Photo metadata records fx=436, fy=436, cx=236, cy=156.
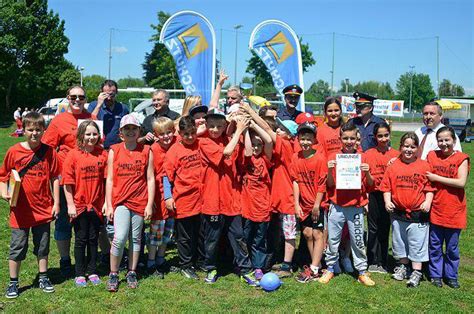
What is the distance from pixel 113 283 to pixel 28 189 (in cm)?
Result: 145

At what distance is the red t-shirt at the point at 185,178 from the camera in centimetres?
538

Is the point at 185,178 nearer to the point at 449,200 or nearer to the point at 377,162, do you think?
the point at 377,162

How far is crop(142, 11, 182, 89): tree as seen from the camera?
5223 centimetres

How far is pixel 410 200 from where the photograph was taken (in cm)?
541

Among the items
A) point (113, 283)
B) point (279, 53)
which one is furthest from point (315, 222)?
point (279, 53)

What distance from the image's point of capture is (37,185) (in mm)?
4938

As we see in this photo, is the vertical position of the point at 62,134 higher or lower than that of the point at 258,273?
higher

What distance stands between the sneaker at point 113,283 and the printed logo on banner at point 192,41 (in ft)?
25.4

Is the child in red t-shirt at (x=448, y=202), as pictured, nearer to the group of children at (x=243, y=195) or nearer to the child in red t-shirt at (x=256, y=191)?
the group of children at (x=243, y=195)

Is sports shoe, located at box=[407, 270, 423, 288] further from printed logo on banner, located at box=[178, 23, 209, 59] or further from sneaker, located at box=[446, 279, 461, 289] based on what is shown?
printed logo on banner, located at box=[178, 23, 209, 59]

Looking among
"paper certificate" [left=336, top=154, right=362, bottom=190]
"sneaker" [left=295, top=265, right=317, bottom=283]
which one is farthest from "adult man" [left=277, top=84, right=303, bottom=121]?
"sneaker" [left=295, top=265, right=317, bottom=283]

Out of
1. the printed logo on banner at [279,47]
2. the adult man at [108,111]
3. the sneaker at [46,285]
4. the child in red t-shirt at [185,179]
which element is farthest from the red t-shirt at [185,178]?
the printed logo on banner at [279,47]

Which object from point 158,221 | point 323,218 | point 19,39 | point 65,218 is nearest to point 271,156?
point 323,218

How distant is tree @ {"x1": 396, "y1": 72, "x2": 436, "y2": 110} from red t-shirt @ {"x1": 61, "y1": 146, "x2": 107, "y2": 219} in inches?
3986
